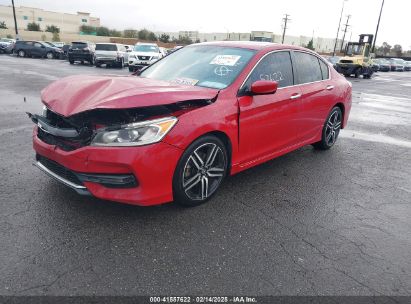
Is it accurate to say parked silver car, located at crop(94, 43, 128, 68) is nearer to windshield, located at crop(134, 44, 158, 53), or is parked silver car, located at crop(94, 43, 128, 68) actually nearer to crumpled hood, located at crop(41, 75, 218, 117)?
windshield, located at crop(134, 44, 158, 53)

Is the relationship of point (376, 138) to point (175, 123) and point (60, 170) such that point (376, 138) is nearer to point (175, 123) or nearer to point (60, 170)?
point (175, 123)

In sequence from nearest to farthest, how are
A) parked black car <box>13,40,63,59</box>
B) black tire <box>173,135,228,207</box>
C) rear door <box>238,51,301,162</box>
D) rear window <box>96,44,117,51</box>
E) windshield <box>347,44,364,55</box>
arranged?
black tire <box>173,135,228,207</box>
rear door <box>238,51,301,162</box>
rear window <box>96,44,117,51</box>
windshield <box>347,44,364,55</box>
parked black car <box>13,40,63,59</box>

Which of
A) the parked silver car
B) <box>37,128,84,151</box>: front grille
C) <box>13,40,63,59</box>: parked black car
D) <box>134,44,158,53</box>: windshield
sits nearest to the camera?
<box>37,128,84,151</box>: front grille

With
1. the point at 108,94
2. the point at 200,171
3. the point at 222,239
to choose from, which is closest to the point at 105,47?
the point at 108,94

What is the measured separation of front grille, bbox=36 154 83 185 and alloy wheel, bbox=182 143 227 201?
99 cm

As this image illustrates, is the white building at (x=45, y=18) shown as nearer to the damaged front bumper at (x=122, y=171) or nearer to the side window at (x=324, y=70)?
the side window at (x=324, y=70)

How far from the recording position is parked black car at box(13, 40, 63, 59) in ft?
107

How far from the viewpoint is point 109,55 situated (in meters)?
24.4

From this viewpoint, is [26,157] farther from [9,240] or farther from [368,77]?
[368,77]

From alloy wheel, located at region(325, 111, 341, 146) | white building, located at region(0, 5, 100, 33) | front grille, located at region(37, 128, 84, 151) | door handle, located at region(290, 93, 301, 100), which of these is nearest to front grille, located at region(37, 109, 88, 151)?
front grille, located at region(37, 128, 84, 151)

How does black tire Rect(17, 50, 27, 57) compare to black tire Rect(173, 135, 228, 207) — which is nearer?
black tire Rect(173, 135, 228, 207)

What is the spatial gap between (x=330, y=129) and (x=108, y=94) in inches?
158

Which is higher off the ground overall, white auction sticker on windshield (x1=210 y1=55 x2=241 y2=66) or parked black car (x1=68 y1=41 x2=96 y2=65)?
white auction sticker on windshield (x1=210 y1=55 x2=241 y2=66)

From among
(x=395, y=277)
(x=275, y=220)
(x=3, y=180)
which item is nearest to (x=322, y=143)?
(x=275, y=220)
